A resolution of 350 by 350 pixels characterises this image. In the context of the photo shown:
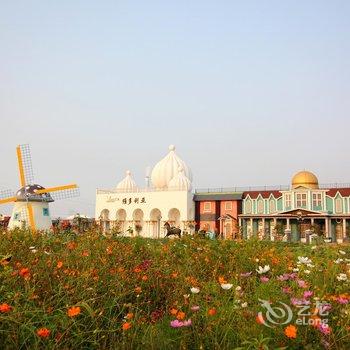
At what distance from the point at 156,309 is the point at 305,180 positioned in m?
39.6

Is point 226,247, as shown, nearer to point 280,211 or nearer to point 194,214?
point 280,211

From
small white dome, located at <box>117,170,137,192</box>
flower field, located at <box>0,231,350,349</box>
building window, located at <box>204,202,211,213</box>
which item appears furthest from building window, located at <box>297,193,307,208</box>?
flower field, located at <box>0,231,350,349</box>

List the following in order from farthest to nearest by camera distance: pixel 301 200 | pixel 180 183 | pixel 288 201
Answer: pixel 180 183 → pixel 288 201 → pixel 301 200

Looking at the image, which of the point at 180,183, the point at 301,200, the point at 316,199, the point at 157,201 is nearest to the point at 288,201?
the point at 301,200

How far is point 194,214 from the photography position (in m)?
46.5

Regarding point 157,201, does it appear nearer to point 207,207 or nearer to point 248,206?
point 207,207

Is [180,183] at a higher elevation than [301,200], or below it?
higher

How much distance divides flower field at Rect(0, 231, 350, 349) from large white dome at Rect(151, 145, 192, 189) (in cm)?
4406

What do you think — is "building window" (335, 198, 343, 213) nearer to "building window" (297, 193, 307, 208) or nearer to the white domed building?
"building window" (297, 193, 307, 208)

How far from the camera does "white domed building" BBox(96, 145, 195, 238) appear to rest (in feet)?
150

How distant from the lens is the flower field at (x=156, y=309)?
3.13 metres

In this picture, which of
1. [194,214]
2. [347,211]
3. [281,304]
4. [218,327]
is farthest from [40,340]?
[194,214]

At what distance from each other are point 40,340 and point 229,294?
99.5 inches

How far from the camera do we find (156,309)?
4645mm
